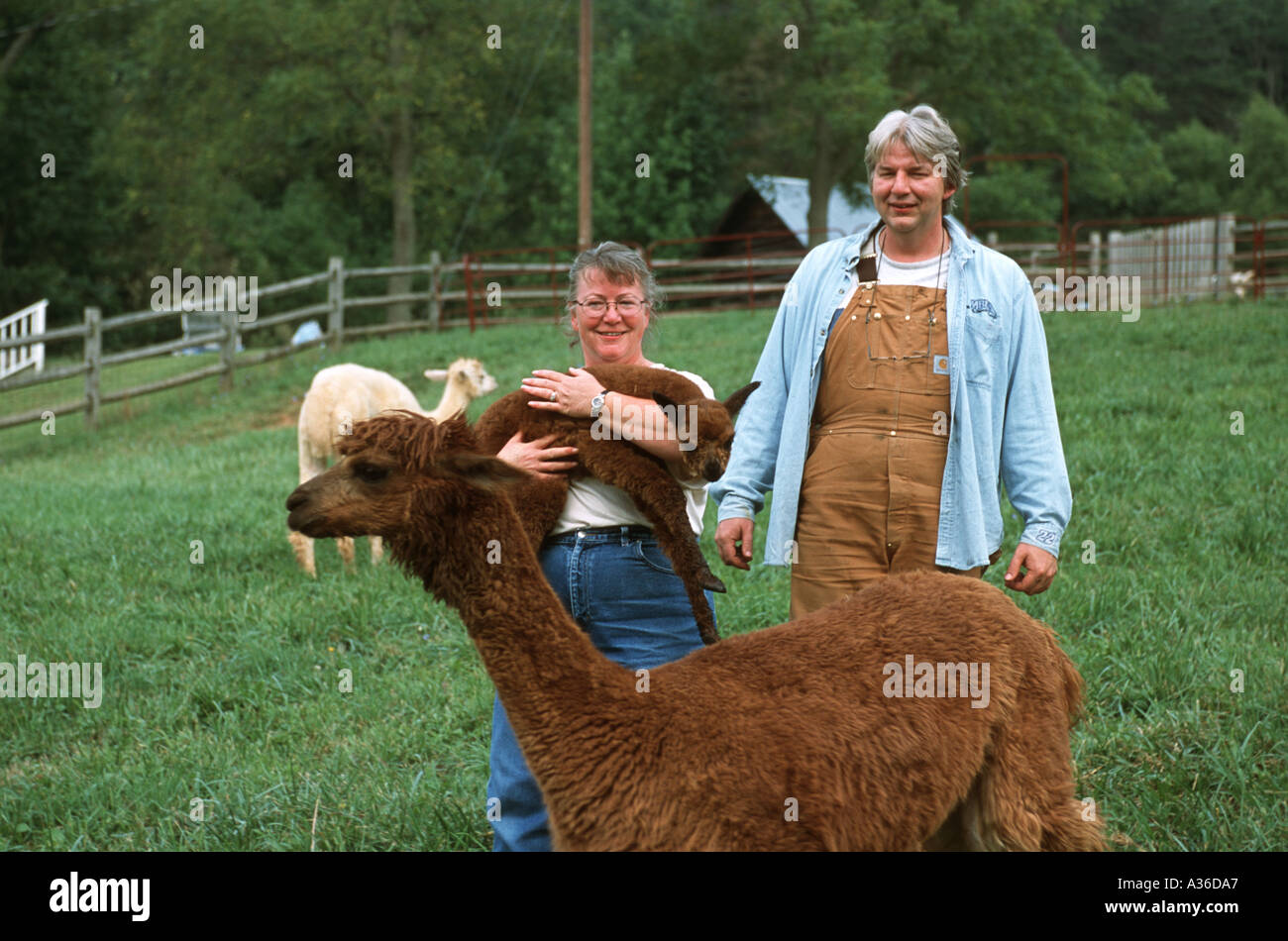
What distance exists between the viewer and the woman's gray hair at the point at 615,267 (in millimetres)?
3332

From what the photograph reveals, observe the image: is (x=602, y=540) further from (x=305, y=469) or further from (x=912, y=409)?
(x=305, y=469)

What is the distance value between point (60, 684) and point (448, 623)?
74.3 inches

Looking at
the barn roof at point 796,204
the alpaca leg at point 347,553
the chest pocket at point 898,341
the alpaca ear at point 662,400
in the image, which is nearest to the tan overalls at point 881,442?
the chest pocket at point 898,341

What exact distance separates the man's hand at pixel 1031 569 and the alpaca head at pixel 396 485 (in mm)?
1458

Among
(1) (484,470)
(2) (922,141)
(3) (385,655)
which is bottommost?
(3) (385,655)

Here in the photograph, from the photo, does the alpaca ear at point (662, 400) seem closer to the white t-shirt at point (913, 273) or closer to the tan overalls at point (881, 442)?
the tan overalls at point (881, 442)

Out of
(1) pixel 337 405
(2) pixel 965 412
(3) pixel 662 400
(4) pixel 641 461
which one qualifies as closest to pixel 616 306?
(3) pixel 662 400

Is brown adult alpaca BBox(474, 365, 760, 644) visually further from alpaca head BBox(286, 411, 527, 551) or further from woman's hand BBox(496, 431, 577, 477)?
alpaca head BBox(286, 411, 527, 551)

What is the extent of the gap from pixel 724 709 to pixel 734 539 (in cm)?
83

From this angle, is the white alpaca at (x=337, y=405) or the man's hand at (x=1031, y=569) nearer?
the man's hand at (x=1031, y=569)

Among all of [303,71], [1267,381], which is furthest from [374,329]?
[1267,381]

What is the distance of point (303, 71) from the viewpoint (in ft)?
96.9

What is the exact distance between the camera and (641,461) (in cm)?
312
